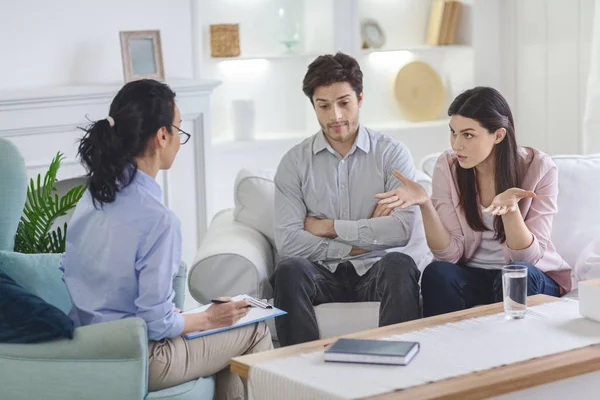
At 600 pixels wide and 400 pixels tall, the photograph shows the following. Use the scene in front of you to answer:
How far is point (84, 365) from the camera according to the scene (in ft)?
7.88

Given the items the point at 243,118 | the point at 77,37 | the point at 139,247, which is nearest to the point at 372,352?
the point at 139,247

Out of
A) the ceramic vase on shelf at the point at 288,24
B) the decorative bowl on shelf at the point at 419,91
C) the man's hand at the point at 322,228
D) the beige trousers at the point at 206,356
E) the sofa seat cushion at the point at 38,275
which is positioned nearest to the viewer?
the beige trousers at the point at 206,356

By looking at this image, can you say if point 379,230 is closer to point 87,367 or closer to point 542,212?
point 542,212

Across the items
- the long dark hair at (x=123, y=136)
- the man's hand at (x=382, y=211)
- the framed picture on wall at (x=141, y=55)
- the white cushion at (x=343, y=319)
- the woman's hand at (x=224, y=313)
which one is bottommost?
the white cushion at (x=343, y=319)

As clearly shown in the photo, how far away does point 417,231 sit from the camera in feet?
11.5

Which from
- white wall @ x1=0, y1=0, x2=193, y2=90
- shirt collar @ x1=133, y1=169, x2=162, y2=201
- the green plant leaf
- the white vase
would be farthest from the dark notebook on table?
the white vase

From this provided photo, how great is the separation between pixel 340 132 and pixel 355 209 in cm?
27

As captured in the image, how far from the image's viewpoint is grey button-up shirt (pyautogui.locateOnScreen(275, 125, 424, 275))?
3.33 meters

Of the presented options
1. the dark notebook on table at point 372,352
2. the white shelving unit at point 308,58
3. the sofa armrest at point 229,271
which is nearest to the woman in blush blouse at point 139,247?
the dark notebook on table at point 372,352

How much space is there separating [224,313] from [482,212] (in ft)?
3.49

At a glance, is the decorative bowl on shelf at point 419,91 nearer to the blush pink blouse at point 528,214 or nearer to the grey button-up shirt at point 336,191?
the grey button-up shirt at point 336,191

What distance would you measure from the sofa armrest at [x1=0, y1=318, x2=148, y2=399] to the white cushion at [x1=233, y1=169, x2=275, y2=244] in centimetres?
128

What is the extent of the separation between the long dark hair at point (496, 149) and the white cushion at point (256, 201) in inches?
29.6

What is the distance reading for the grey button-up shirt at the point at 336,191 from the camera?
3.33m
